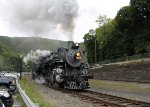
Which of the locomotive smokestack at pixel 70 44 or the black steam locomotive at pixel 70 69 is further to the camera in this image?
the locomotive smokestack at pixel 70 44

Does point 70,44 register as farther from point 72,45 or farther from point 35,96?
point 35,96

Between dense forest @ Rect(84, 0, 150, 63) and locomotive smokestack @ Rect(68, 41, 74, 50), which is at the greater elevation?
dense forest @ Rect(84, 0, 150, 63)

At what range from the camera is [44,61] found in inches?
1880

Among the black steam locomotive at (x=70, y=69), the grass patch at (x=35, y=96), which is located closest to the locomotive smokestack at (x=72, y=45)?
the black steam locomotive at (x=70, y=69)

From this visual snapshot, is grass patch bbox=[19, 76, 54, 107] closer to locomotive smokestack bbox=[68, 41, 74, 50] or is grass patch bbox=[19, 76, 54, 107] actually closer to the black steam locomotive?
the black steam locomotive

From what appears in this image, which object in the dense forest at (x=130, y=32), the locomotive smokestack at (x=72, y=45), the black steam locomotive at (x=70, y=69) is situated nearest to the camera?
the black steam locomotive at (x=70, y=69)

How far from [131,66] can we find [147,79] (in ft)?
23.9

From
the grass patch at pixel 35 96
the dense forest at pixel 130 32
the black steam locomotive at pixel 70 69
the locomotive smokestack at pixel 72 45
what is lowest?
the grass patch at pixel 35 96

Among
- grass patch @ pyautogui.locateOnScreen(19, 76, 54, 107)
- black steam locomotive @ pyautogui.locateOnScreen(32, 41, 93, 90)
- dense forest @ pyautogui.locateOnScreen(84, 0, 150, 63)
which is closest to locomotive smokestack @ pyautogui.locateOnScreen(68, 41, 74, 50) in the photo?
black steam locomotive @ pyautogui.locateOnScreen(32, 41, 93, 90)

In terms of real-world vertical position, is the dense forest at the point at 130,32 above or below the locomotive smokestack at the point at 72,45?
above

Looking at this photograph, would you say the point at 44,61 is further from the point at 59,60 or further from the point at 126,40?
the point at 126,40

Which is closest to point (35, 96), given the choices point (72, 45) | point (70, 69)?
point (72, 45)

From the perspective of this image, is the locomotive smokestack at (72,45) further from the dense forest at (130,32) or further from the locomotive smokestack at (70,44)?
the dense forest at (130,32)

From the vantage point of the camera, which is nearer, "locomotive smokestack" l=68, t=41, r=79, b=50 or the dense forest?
"locomotive smokestack" l=68, t=41, r=79, b=50
